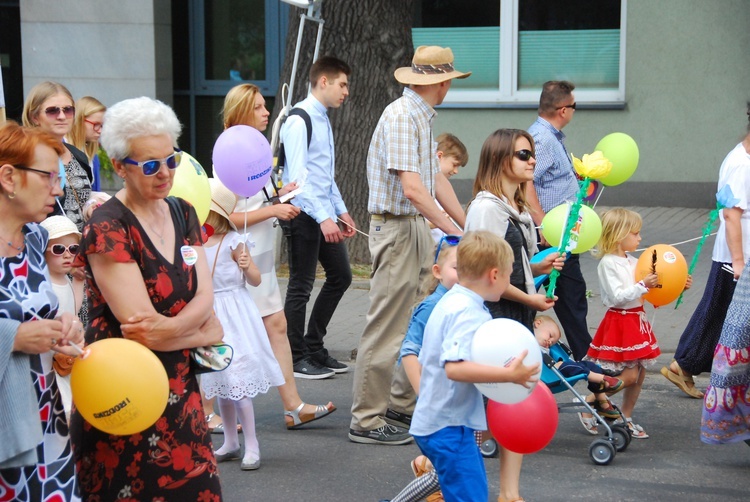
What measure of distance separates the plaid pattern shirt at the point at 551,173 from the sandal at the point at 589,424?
1353 millimetres

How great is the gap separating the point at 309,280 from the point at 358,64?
4043mm

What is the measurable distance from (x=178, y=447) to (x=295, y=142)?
10.9ft

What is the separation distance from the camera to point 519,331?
3.66 meters

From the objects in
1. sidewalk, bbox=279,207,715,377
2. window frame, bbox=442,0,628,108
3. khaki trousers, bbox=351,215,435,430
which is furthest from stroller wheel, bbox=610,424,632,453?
window frame, bbox=442,0,628,108

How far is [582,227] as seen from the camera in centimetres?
529

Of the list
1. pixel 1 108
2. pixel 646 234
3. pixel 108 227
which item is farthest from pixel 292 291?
pixel 646 234

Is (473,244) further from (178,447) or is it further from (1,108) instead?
(1,108)

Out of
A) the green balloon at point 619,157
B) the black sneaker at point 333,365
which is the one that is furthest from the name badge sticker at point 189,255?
the black sneaker at point 333,365

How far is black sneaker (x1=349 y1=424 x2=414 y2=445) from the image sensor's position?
5.80 meters

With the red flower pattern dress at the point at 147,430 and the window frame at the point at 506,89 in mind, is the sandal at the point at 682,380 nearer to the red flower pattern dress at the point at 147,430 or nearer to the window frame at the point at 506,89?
the red flower pattern dress at the point at 147,430

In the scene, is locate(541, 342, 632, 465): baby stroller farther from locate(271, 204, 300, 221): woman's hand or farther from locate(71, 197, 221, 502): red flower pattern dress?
locate(71, 197, 221, 502): red flower pattern dress

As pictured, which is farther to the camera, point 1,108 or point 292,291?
point 292,291

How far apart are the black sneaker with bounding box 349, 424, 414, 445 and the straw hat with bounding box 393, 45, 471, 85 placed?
6.36ft

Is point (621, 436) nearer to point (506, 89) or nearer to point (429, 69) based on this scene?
point (429, 69)
